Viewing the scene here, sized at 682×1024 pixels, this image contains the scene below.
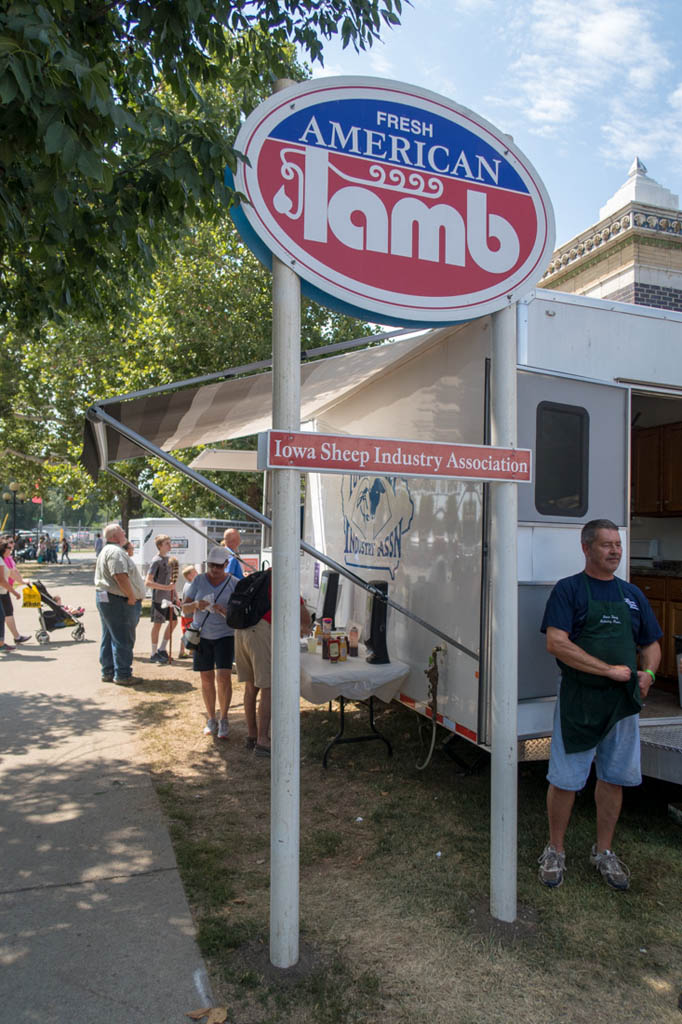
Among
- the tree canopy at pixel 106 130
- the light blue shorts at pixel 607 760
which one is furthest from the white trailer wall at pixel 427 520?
the tree canopy at pixel 106 130

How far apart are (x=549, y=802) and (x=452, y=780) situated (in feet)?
4.75

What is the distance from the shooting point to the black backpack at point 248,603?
5.57 m

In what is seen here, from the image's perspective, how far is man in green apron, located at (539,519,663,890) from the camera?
351 cm

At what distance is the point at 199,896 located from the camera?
138 inches

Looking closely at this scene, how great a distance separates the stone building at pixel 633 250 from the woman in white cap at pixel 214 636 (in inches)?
259

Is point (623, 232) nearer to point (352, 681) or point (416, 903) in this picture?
point (352, 681)

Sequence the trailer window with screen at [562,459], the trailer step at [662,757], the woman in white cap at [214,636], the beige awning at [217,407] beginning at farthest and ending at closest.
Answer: the woman in white cap at [214,636]
the beige awning at [217,407]
the trailer window with screen at [562,459]
the trailer step at [662,757]

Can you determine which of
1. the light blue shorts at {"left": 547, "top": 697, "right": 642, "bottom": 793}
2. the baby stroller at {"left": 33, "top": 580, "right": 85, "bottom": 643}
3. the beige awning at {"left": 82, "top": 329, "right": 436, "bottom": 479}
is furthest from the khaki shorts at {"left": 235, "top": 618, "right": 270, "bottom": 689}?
the baby stroller at {"left": 33, "top": 580, "right": 85, "bottom": 643}

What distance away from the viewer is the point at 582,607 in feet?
11.7

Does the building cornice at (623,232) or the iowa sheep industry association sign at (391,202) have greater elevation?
the building cornice at (623,232)

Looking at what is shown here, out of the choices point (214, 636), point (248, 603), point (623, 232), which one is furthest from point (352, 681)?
point (623, 232)

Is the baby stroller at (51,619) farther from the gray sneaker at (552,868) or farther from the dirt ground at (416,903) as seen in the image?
the gray sneaker at (552,868)

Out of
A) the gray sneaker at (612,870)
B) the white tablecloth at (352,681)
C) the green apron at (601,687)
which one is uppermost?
the green apron at (601,687)

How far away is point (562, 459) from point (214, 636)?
3253 mm
